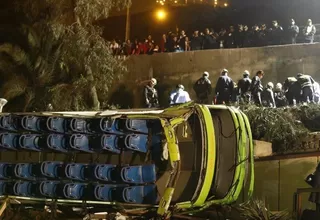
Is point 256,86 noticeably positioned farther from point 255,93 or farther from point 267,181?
point 267,181

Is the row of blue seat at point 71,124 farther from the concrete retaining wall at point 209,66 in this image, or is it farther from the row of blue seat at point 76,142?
the concrete retaining wall at point 209,66

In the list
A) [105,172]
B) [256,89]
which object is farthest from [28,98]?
[105,172]

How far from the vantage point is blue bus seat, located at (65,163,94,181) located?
701 cm

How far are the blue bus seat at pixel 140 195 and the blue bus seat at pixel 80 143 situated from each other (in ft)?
2.93

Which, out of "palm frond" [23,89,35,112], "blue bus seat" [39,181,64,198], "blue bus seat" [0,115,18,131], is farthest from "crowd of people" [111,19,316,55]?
"blue bus seat" [39,181,64,198]

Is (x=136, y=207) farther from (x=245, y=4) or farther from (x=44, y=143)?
(x=245, y=4)

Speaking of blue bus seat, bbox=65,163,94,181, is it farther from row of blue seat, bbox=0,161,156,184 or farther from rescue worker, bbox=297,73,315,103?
rescue worker, bbox=297,73,315,103

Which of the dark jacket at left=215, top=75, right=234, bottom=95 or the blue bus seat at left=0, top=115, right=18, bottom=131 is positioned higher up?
the dark jacket at left=215, top=75, right=234, bottom=95

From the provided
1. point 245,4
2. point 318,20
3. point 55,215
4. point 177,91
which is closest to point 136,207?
point 55,215

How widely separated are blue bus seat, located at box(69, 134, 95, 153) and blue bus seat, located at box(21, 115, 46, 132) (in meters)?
0.67

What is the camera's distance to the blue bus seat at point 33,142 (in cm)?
746

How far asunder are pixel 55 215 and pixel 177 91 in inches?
324

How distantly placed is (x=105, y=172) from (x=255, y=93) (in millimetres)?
8392

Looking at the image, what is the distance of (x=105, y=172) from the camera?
686cm
